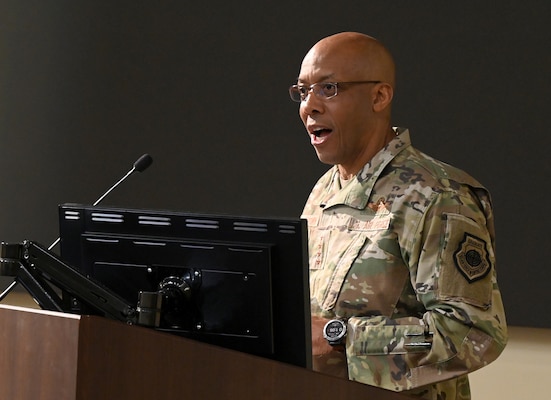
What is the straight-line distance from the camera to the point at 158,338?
1377 mm

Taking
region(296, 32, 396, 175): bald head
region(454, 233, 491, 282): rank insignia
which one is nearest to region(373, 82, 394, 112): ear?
region(296, 32, 396, 175): bald head

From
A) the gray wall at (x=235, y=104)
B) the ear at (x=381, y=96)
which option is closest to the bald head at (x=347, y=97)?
the ear at (x=381, y=96)

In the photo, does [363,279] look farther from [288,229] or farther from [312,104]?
[288,229]

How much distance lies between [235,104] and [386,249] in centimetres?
161

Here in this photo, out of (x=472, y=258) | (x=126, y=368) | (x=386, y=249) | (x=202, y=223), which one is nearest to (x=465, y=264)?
(x=472, y=258)

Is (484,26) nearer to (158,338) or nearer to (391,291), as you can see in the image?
(391,291)

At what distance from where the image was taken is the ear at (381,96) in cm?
223

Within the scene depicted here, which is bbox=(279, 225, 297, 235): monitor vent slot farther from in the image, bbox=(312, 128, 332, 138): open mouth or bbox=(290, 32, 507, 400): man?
bbox=(312, 128, 332, 138): open mouth

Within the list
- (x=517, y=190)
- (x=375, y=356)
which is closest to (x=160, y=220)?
(x=375, y=356)

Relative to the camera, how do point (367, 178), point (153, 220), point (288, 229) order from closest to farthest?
point (288, 229) < point (153, 220) < point (367, 178)

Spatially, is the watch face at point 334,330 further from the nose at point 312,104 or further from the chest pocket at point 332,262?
the nose at point 312,104

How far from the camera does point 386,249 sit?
2.04 meters

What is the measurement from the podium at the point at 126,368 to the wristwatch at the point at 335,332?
0.50 meters

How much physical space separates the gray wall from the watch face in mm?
1235
